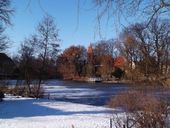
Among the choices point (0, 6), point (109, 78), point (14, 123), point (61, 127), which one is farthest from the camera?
point (109, 78)

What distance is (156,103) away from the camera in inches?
312

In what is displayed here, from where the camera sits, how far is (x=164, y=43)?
9750 mm

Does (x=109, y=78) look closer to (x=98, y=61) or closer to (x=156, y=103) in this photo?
(x=98, y=61)

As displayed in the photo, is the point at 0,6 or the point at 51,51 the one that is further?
the point at 51,51

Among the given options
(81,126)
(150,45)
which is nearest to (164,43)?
(150,45)

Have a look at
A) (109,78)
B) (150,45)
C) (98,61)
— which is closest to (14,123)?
(150,45)

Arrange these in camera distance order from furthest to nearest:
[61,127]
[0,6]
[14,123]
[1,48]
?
[1,48], [0,6], [14,123], [61,127]

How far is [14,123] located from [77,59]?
89.7m

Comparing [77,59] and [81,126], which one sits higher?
[77,59]

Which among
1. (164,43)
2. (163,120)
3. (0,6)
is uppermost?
(0,6)

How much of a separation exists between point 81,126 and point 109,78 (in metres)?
74.8

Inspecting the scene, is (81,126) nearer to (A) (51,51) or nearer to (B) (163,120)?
(B) (163,120)

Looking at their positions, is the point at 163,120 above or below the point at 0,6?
below

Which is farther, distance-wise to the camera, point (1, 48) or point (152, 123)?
point (1, 48)
